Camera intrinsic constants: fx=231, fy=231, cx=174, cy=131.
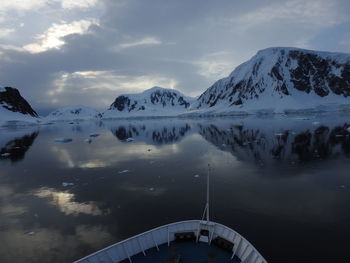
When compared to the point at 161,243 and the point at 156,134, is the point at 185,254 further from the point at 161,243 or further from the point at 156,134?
the point at 156,134

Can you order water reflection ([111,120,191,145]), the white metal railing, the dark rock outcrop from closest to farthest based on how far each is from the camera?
the white metal railing, water reflection ([111,120,191,145]), the dark rock outcrop

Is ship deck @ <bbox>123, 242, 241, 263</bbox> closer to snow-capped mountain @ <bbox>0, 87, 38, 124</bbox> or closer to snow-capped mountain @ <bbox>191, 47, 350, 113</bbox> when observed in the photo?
snow-capped mountain @ <bbox>191, 47, 350, 113</bbox>

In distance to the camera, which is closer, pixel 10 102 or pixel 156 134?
pixel 156 134

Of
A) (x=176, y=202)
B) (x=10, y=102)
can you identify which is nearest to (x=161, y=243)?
(x=176, y=202)

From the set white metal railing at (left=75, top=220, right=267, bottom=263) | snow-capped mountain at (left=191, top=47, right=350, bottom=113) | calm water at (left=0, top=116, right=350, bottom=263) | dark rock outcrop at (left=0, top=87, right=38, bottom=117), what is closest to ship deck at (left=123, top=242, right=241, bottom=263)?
white metal railing at (left=75, top=220, right=267, bottom=263)

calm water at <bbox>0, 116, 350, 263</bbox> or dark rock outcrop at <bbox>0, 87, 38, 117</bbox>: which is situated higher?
dark rock outcrop at <bbox>0, 87, 38, 117</bbox>

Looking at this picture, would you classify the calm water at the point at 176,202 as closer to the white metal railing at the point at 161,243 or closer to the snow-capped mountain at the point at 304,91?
the white metal railing at the point at 161,243
